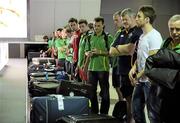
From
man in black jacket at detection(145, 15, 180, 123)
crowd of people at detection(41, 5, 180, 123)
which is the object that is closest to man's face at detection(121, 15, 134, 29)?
crowd of people at detection(41, 5, 180, 123)

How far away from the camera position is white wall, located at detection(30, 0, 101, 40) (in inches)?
609

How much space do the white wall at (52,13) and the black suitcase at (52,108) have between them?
1166cm

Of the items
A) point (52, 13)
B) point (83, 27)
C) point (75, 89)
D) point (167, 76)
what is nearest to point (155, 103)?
point (167, 76)

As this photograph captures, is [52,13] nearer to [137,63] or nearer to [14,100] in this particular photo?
[14,100]

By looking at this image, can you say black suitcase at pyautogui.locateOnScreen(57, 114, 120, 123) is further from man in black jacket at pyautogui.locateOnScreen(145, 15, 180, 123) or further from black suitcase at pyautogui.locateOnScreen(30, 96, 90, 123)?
man in black jacket at pyautogui.locateOnScreen(145, 15, 180, 123)

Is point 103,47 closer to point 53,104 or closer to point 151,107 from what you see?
point 53,104

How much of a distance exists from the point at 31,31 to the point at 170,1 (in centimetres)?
632

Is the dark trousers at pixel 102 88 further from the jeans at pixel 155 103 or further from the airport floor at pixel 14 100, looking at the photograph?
the jeans at pixel 155 103

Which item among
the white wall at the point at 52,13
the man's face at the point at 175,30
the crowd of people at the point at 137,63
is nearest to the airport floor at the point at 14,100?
the crowd of people at the point at 137,63

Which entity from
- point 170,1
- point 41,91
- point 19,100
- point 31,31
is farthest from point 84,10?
point 41,91

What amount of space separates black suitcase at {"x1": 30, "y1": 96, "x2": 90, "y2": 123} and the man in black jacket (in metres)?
1.34

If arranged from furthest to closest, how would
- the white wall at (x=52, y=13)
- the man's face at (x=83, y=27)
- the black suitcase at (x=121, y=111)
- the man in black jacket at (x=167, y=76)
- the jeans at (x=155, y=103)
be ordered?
the white wall at (x=52, y=13)
the man's face at (x=83, y=27)
the black suitcase at (x=121, y=111)
the jeans at (x=155, y=103)
the man in black jacket at (x=167, y=76)

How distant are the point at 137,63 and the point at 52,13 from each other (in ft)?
40.1

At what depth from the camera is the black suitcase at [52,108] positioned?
390 centimetres
